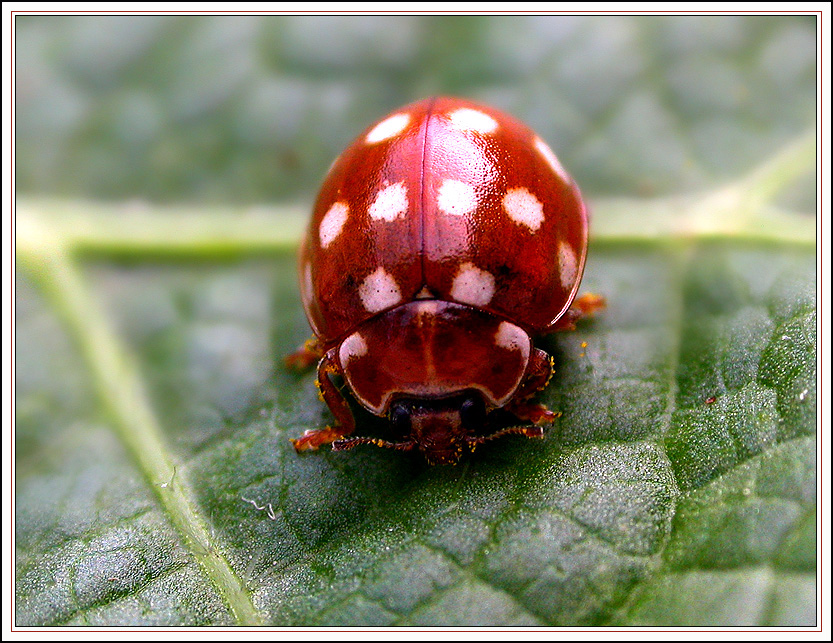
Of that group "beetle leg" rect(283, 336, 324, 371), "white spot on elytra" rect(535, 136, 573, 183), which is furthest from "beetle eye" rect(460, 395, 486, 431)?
"white spot on elytra" rect(535, 136, 573, 183)

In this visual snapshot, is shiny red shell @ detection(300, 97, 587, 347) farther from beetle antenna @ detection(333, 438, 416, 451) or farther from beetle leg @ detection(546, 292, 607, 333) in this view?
beetle antenna @ detection(333, 438, 416, 451)

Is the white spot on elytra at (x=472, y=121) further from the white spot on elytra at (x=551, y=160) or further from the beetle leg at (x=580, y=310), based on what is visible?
the beetle leg at (x=580, y=310)

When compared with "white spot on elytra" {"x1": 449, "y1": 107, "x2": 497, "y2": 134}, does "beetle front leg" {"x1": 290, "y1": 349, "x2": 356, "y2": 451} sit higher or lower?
lower

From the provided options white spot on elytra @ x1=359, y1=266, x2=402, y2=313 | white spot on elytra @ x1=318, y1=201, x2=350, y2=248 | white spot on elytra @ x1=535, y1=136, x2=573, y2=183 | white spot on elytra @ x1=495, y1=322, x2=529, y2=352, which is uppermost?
white spot on elytra @ x1=535, y1=136, x2=573, y2=183

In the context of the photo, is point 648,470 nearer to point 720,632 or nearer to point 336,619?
point 720,632

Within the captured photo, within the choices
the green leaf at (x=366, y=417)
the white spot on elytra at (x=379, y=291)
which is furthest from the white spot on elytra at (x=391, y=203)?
the green leaf at (x=366, y=417)

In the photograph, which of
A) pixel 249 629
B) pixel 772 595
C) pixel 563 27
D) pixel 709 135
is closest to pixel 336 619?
pixel 249 629

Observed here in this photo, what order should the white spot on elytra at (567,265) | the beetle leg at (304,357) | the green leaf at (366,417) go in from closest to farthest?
the green leaf at (366,417), the white spot on elytra at (567,265), the beetle leg at (304,357)

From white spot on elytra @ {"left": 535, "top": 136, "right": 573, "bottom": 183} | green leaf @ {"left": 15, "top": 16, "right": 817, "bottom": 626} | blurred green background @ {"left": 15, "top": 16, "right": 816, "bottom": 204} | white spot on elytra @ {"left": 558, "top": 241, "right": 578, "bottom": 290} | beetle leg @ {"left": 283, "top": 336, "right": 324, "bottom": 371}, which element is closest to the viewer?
green leaf @ {"left": 15, "top": 16, "right": 817, "bottom": 626}
